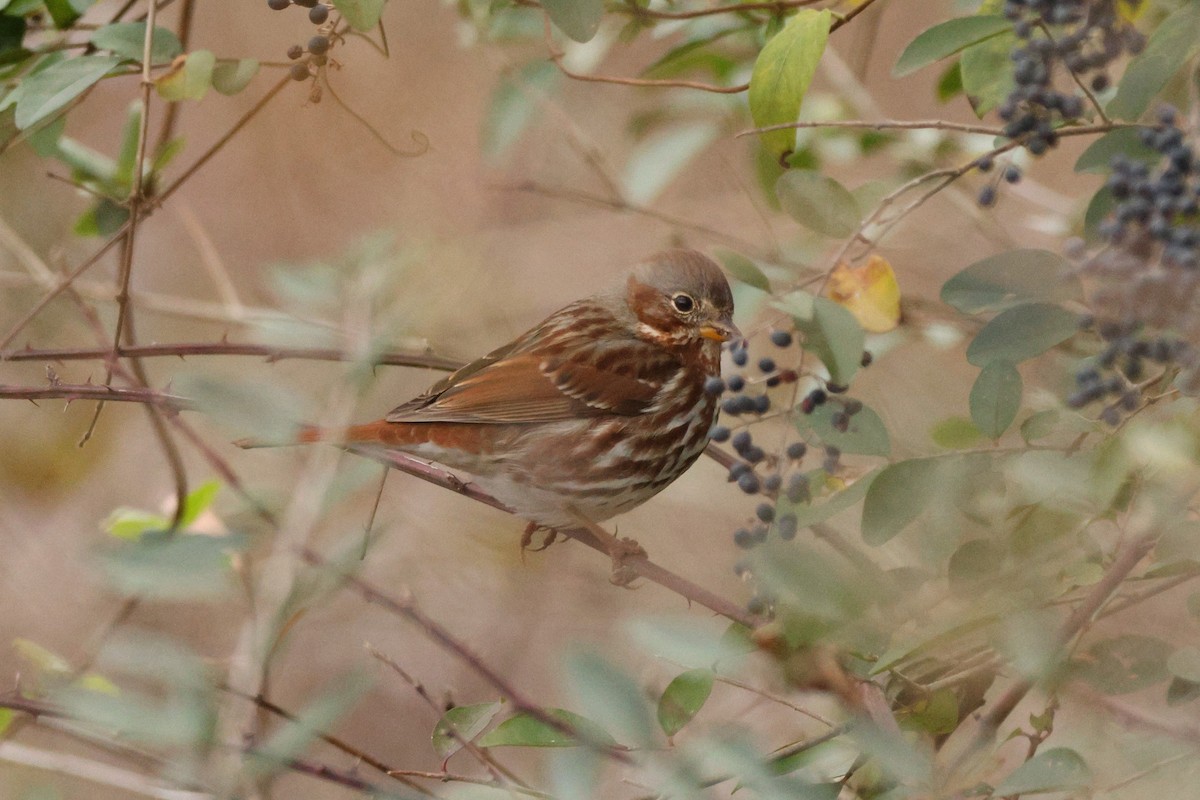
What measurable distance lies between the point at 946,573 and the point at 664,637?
521mm

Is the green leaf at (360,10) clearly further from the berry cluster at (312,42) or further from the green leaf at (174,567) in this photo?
the green leaf at (174,567)

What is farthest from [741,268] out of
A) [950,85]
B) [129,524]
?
[129,524]

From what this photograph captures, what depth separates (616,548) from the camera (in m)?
3.57

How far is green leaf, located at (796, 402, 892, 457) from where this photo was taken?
2283 mm

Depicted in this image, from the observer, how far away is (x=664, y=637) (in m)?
1.56

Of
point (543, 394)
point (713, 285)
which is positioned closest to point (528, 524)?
point (543, 394)

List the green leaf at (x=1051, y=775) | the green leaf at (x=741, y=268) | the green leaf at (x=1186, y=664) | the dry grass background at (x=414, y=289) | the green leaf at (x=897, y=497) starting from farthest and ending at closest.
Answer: the dry grass background at (x=414, y=289) → the green leaf at (x=741, y=268) → the green leaf at (x=897, y=497) → the green leaf at (x=1186, y=664) → the green leaf at (x=1051, y=775)

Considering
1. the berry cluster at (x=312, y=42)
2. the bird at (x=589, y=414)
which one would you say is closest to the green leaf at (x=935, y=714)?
the bird at (x=589, y=414)

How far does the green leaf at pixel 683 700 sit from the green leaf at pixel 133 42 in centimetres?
201

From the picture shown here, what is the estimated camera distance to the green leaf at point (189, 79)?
9.93 ft

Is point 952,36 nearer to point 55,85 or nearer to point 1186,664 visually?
point 1186,664

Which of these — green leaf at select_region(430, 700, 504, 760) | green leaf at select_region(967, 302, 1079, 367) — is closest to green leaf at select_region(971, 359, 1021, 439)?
green leaf at select_region(967, 302, 1079, 367)

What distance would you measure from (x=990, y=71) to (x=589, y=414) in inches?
66.0

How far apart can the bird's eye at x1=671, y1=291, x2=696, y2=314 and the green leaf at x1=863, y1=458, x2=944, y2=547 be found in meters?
1.83
